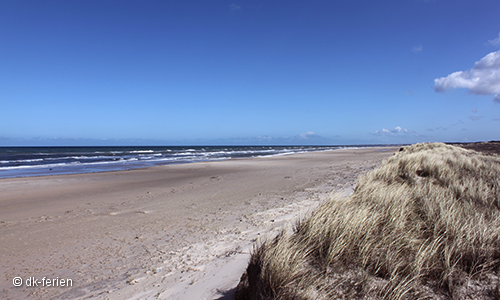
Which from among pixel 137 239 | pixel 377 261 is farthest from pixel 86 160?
pixel 377 261

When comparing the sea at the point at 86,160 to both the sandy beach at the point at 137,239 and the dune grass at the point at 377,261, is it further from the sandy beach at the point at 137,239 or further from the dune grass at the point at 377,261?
the dune grass at the point at 377,261

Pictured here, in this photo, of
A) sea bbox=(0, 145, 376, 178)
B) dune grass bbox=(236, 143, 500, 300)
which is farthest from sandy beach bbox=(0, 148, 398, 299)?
sea bbox=(0, 145, 376, 178)

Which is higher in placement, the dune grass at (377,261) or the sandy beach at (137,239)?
the dune grass at (377,261)

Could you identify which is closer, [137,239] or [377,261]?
[377,261]

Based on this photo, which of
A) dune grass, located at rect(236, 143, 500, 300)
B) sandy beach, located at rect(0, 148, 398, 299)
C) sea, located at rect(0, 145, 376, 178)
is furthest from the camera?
sea, located at rect(0, 145, 376, 178)

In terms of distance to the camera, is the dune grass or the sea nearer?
the dune grass

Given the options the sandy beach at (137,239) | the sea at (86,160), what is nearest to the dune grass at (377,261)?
the sandy beach at (137,239)

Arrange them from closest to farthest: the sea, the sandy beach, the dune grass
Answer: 1. the dune grass
2. the sandy beach
3. the sea

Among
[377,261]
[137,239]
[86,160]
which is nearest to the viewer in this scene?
[377,261]

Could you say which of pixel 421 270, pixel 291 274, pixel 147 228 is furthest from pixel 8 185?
pixel 421 270

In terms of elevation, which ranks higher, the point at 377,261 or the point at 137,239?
the point at 377,261

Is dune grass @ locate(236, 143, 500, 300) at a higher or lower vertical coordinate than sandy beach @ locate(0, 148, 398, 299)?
higher

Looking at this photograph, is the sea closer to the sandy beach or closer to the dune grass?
the sandy beach

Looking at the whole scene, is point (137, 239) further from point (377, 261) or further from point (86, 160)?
point (86, 160)
